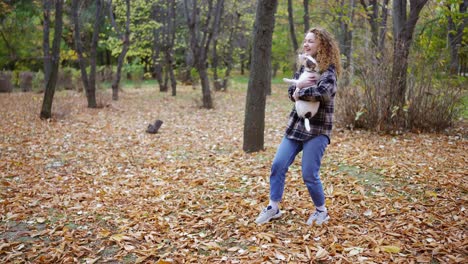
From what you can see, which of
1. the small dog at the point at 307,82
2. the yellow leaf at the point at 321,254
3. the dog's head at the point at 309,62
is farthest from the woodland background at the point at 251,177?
the dog's head at the point at 309,62

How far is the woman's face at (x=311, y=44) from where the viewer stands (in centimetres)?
330

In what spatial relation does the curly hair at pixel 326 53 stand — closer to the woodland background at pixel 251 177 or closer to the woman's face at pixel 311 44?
the woman's face at pixel 311 44

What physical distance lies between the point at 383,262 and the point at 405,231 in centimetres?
61

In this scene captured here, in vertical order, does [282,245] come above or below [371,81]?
below

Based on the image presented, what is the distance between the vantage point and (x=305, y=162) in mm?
3332

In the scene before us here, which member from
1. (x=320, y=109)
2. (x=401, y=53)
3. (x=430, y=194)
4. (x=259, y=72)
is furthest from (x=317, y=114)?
(x=401, y=53)

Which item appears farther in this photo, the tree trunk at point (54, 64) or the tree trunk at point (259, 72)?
the tree trunk at point (54, 64)

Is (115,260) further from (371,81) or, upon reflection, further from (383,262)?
(371,81)

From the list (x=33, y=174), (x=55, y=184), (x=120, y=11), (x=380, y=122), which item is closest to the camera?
(x=55, y=184)

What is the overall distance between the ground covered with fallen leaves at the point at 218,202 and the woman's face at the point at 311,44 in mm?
1606

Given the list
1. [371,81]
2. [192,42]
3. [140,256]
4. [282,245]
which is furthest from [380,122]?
[192,42]

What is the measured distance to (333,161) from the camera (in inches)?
225

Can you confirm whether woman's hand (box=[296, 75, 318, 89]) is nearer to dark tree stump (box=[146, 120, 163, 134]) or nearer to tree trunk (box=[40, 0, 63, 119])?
dark tree stump (box=[146, 120, 163, 134])

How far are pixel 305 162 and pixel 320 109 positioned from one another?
18.7 inches
